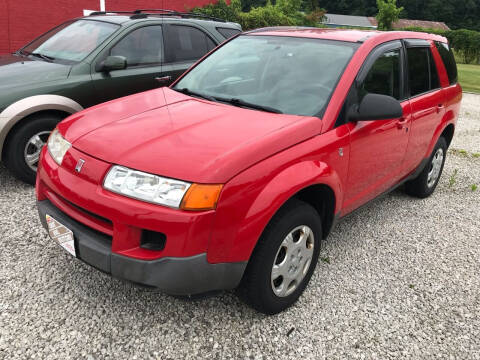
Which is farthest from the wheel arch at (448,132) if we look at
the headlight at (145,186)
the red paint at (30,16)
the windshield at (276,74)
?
the red paint at (30,16)

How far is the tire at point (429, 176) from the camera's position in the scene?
4.45m

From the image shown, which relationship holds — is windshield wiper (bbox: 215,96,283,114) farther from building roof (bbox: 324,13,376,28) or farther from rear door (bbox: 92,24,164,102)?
building roof (bbox: 324,13,376,28)

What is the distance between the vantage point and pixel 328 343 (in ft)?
7.94

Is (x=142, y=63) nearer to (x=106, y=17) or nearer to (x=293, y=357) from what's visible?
(x=106, y=17)

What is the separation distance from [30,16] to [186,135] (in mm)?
12396

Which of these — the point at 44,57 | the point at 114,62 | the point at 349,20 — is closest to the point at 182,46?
the point at 114,62

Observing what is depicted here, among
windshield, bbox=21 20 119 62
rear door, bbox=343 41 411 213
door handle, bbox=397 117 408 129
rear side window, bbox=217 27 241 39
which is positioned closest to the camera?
rear door, bbox=343 41 411 213

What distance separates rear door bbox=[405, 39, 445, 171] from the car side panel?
1632 millimetres

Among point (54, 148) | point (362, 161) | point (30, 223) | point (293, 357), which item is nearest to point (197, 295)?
point (293, 357)

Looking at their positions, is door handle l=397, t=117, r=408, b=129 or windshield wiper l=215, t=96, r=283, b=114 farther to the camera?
door handle l=397, t=117, r=408, b=129

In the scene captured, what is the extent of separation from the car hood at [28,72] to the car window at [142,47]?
673mm

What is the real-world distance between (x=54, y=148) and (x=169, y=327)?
135 centimetres

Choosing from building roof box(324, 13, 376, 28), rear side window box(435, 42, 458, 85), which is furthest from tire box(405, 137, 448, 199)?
building roof box(324, 13, 376, 28)

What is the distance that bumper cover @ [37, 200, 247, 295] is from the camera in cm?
202
